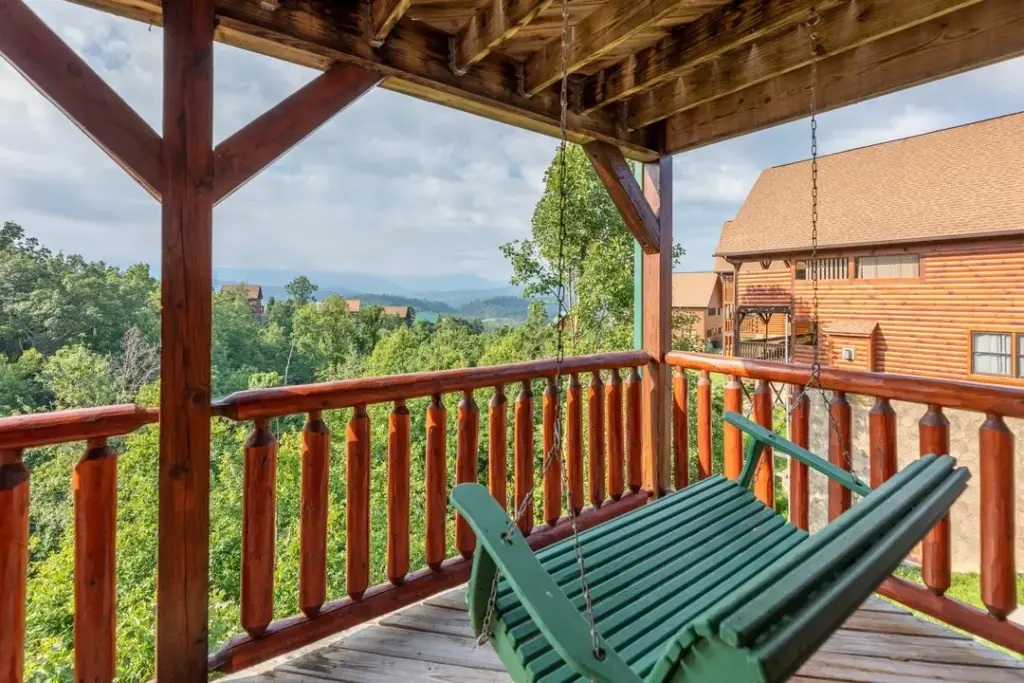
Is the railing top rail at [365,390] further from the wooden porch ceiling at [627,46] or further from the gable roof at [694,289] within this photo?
the gable roof at [694,289]

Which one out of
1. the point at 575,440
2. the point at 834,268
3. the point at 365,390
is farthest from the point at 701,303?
the point at 365,390

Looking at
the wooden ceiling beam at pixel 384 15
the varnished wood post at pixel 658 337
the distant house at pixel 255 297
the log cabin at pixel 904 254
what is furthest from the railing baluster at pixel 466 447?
the distant house at pixel 255 297

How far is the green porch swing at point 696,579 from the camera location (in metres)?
0.57

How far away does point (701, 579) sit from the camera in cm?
127

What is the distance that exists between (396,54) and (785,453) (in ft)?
6.41

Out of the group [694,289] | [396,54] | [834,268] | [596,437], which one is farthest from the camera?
[694,289]

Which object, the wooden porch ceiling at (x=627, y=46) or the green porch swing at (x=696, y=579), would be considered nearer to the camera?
the green porch swing at (x=696, y=579)

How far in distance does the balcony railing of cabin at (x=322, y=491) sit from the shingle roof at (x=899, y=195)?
5.69 m

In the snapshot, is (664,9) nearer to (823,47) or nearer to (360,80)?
(823,47)

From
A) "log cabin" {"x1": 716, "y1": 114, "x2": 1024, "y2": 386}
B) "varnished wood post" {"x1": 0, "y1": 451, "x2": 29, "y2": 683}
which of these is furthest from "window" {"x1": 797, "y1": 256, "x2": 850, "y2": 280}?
"varnished wood post" {"x1": 0, "y1": 451, "x2": 29, "y2": 683}

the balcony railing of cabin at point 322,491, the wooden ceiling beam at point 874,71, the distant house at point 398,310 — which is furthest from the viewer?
the distant house at point 398,310

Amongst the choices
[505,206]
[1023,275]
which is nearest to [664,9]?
[1023,275]

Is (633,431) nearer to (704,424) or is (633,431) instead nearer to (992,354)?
(704,424)

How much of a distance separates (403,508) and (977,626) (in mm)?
1978
